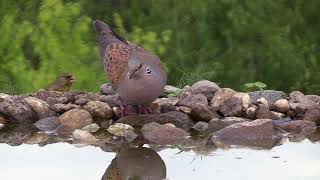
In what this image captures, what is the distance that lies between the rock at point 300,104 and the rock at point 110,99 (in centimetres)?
107

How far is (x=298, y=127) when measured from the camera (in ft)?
17.4

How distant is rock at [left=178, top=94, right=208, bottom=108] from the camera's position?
5648 mm

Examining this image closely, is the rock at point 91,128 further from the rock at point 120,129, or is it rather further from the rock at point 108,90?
the rock at point 108,90

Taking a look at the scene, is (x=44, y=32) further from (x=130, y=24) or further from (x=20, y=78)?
(x=130, y=24)

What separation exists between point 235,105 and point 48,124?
3.69ft

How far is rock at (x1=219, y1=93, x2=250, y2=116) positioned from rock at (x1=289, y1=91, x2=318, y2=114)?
298 mm

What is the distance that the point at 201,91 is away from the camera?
5.91m

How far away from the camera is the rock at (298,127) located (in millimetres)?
5283

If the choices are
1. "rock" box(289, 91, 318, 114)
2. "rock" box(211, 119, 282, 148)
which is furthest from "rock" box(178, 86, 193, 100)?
"rock" box(211, 119, 282, 148)

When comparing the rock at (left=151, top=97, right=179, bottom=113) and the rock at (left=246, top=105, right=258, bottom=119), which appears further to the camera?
the rock at (left=151, top=97, right=179, bottom=113)

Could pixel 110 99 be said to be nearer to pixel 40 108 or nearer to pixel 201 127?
pixel 40 108

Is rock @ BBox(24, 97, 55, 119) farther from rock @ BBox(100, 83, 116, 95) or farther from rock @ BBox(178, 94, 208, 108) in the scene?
rock @ BBox(178, 94, 208, 108)

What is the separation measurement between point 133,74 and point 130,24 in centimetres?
325

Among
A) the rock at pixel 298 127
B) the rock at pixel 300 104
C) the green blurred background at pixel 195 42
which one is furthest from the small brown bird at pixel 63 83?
the rock at pixel 298 127
